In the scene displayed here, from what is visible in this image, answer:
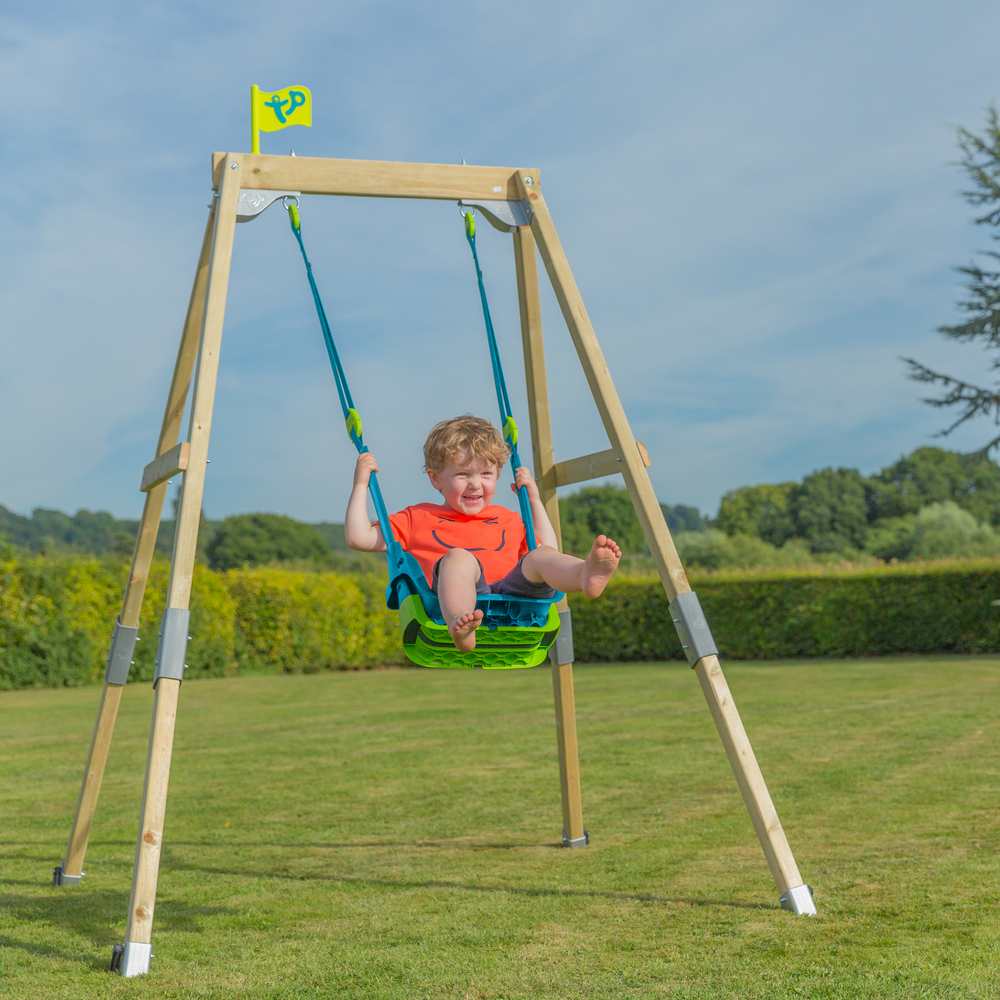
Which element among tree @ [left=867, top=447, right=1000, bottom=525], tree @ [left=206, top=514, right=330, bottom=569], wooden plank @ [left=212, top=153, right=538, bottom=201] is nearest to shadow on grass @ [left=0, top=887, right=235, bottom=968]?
wooden plank @ [left=212, top=153, right=538, bottom=201]

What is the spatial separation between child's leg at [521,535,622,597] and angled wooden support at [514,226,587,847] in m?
1.01

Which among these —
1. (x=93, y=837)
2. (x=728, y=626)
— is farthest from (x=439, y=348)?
(x=728, y=626)

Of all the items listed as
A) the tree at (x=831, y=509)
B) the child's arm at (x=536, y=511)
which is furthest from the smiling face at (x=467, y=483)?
the tree at (x=831, y=509)

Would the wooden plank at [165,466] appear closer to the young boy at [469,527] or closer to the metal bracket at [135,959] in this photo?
the young boy at [469,527]

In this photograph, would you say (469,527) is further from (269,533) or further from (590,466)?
(269,533)

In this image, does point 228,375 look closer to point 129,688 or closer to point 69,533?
point 129,688

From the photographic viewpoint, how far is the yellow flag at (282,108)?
456 cm

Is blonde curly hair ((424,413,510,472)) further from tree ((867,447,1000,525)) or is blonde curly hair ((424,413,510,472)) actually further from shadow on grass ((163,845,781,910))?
tree ((867,447,1000,525))

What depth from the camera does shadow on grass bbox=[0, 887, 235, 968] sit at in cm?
389

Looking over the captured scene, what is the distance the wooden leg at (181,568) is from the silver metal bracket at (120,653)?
107 centimetres

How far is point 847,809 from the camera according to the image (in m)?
5.81

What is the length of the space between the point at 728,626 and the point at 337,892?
1447cm

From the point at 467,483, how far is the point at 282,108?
6.04ft

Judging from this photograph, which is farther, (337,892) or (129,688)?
(129,688)
